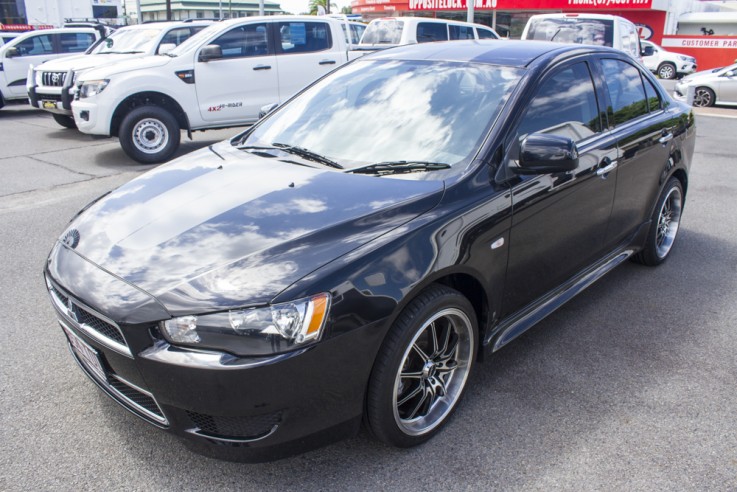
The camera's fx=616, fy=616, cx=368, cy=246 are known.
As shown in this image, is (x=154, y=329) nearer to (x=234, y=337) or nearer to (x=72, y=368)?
(x=234, y=337)

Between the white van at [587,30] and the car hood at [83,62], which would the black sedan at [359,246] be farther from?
the white van at [587,30]

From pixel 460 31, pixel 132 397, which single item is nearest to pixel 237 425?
pixel 132 397

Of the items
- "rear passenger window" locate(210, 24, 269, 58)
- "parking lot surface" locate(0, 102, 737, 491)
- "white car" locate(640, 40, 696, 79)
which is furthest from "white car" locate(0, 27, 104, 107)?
"white car" locate(640, 40, 696, 79)

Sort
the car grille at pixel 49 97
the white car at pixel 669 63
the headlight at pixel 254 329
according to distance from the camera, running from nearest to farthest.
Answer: the headlight at pixel 254 329 → the car grille at pixel 49 97 → the white car at pixel 669 63

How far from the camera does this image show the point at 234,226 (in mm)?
2639

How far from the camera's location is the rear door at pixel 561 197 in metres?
3.14

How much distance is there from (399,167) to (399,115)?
47cm

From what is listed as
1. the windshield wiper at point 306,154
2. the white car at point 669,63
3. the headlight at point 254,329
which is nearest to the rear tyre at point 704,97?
the white car at point 669,63

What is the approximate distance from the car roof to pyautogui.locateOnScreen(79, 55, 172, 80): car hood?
5.79 meters

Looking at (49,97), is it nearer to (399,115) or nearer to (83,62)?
(83,62)

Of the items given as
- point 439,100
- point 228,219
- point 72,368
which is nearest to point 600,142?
point 439,100

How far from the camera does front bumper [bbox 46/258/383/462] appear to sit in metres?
2.18

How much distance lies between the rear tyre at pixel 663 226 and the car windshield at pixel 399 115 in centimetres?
206

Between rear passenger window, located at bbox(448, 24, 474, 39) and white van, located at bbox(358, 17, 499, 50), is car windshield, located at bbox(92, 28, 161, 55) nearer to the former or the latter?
white van, located at bbox(358, 17, 499, 50)
